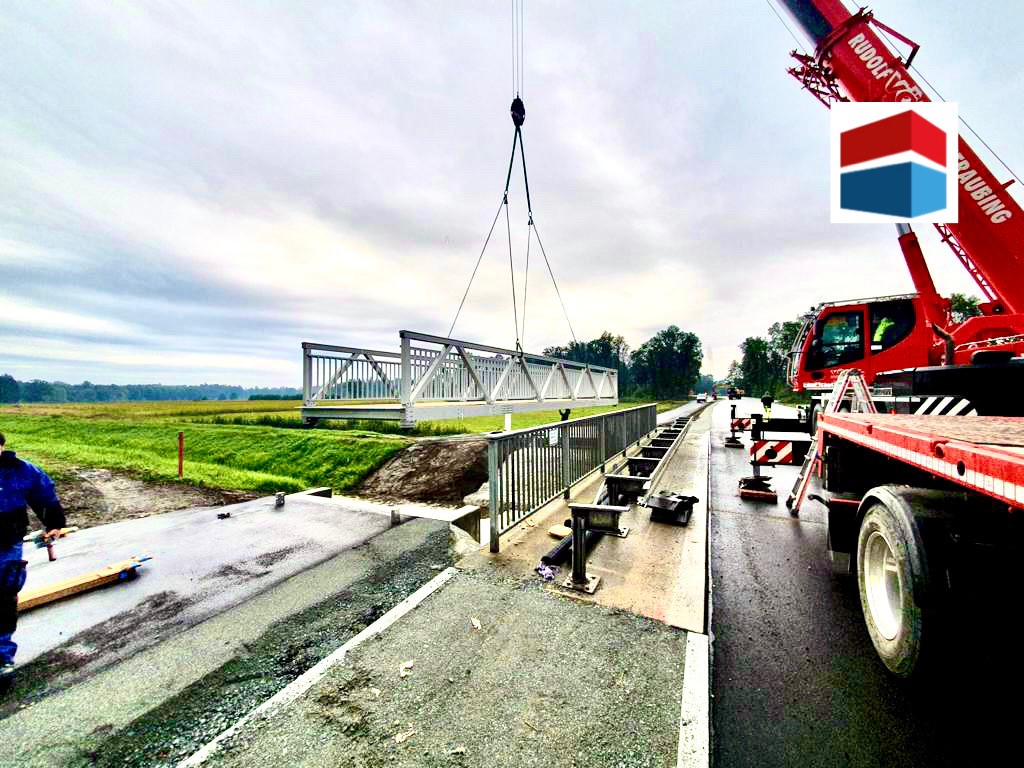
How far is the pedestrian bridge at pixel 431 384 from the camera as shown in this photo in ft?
19.2

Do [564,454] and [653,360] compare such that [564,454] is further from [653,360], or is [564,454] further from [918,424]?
[653,360]

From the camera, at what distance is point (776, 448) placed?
6406 mm

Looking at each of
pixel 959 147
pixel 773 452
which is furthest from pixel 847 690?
pixel 959 147

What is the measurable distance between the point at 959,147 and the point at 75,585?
597 inches

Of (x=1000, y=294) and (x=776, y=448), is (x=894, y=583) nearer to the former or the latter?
(x=776, y=448)

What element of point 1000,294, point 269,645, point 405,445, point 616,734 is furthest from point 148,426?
point 1000,294

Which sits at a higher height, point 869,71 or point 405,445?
point 869,71

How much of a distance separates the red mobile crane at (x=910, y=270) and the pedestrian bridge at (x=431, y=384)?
6.68 m

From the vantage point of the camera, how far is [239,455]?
17.2 metres

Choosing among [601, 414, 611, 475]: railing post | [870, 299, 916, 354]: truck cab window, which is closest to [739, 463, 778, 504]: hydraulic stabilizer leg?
[601, 414, 611, 475]: railing post

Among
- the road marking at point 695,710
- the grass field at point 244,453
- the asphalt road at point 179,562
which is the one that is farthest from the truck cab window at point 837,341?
the asphalt road at point 179,562

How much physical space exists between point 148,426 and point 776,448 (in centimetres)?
3345

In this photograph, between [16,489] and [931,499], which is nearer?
[931,499]

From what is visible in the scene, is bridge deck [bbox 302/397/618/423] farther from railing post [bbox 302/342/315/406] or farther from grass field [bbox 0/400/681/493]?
grass field [bbox 0/400/681/493]
